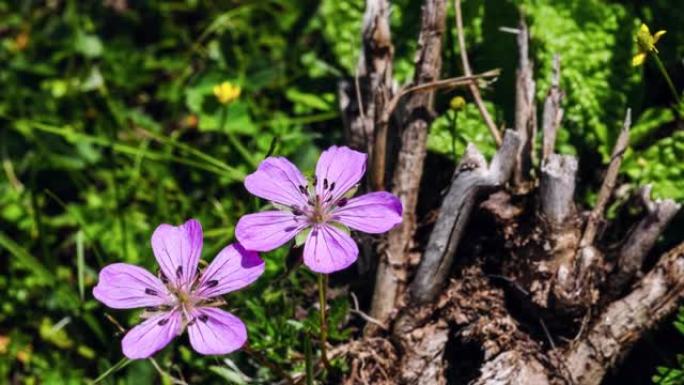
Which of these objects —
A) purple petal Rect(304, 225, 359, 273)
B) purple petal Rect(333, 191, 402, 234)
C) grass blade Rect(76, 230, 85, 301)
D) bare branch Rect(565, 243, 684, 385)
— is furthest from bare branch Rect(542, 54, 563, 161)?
grass blade Rect(76, 230, 85, 301)

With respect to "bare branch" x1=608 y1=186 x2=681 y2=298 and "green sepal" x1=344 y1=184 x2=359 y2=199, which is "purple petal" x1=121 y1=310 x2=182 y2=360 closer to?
"green sepal" x1=344 y1=184 x2=359 y2=199

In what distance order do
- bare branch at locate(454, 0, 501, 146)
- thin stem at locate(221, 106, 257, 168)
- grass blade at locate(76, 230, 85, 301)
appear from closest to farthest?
bare branch at locate(454, 0, 501, 146) → grass blade at locate(76, 230, 85, 301) → thin stem at locate(221, 106, 257, 168)

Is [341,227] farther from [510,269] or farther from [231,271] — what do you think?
[510,269]

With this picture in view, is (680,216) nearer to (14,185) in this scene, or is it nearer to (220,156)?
(220,156)

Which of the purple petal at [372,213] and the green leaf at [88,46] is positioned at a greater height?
the green leaf at [88,46]

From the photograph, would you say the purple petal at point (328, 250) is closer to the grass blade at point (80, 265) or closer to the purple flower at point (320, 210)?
the purple flower at point (320, 210)

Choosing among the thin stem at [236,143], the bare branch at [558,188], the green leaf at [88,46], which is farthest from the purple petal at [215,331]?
the green leaf at [88,46]
